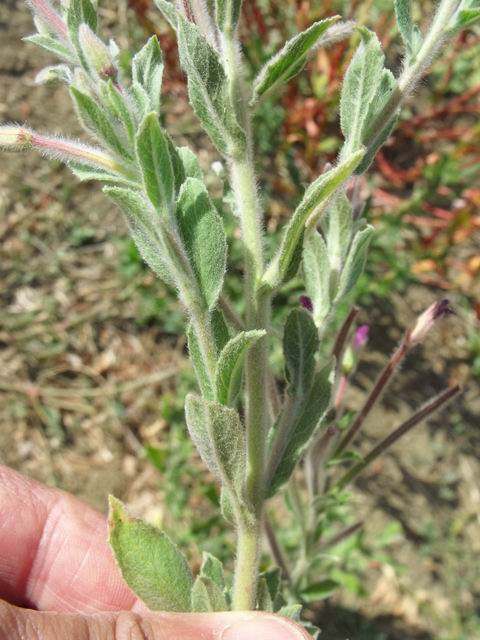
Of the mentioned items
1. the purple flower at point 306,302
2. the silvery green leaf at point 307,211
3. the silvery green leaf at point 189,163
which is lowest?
the purple flower at point 306,302

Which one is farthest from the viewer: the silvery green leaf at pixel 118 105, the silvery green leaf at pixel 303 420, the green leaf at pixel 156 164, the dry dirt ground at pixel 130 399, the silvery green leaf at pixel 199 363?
the dry dirt ground at pixel 130 399

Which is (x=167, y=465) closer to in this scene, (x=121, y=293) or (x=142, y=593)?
(x=121, y=293)

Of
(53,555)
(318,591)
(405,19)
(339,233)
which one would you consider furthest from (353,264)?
(53,555)

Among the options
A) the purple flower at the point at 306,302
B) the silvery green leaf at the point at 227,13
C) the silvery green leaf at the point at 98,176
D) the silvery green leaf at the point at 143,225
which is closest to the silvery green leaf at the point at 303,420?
the purple flower at the point at 306,302

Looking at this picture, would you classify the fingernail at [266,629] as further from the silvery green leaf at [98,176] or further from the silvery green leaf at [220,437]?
the silvery green leaf at [98,176]

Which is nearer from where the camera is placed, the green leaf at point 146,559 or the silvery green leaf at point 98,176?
the silvery green leaf at point 98,176

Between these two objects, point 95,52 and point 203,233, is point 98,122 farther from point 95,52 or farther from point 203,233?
point 203,233

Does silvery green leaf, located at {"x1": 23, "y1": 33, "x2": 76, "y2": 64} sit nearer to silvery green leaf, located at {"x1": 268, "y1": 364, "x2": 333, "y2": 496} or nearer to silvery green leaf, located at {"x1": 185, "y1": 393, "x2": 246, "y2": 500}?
silvery green leaf, located at {"x1": 185, "y1": 393, "x2": 246, "y2": 500}
